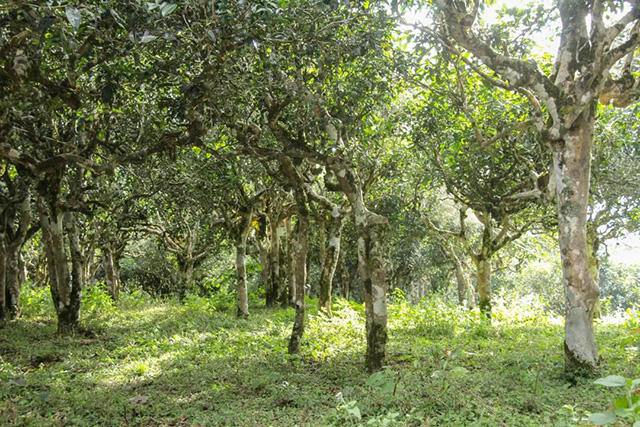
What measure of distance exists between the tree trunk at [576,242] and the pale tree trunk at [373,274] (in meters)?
2.74

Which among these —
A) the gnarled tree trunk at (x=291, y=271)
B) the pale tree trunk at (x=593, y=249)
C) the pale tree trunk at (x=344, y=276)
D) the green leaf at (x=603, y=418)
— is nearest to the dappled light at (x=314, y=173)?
the green leaf at (x=603, y=418)

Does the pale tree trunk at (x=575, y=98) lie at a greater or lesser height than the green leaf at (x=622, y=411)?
greater

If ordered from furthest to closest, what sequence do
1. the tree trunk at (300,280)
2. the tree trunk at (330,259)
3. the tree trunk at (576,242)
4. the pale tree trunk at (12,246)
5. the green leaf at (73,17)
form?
the tree trunk at (330,259), the pale tree trunk at (12,246), the tree trunk at (300,280), the tree trunk at (576,242), the green leaf at (73,17)

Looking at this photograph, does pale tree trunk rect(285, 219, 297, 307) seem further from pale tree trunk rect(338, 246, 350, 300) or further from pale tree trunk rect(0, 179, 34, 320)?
pale tree trunk rect(0, 179, 34, 320)

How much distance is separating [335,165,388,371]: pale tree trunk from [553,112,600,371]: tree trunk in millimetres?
2737

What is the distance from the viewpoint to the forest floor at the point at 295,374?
18.8 feet

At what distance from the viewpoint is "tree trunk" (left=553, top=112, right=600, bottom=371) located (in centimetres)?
684

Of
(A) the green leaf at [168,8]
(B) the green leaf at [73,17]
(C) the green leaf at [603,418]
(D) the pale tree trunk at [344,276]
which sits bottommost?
(C) the green leaf at [603,418]

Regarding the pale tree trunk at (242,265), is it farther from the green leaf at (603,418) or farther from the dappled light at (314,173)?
the green leaf at (603,418)

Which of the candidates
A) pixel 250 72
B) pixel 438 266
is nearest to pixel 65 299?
pixel 250 72

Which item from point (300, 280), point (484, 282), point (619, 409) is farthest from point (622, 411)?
point (484, 282)

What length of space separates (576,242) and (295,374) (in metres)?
4.96

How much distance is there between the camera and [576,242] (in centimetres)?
692

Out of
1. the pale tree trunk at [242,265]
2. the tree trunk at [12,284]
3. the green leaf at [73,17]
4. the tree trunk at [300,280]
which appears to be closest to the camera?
the green leaf at [73,17]
